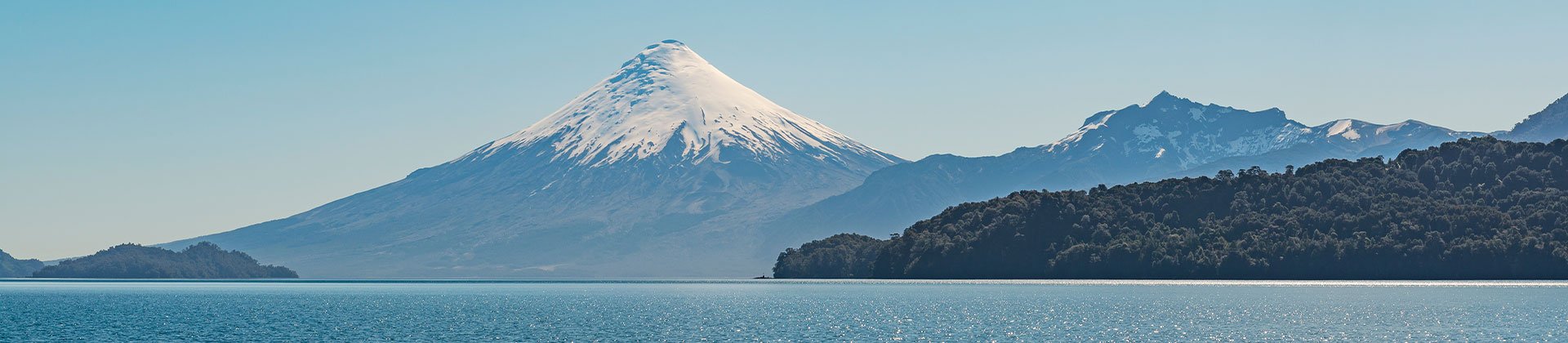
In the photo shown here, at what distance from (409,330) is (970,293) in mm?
87921

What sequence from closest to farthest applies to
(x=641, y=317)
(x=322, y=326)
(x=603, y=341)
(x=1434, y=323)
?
(x=603, y=341), (x=1434, y=323), (x=322, y=326), (x=641, y=317)

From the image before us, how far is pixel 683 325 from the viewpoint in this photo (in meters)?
117

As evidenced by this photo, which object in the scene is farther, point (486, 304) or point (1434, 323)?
point (486, 304)

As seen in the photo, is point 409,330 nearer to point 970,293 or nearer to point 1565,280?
point 970,293

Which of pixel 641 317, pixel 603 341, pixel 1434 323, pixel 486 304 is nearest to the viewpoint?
pixel 603 341

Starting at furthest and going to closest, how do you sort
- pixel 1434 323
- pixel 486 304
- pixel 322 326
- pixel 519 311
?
pixel 486 304
pixel 519 311
pixel 322 326
pixel 1434 323

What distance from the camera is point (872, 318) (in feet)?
408

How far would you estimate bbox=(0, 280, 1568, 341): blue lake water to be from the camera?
102 m

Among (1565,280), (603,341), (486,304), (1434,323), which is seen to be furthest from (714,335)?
(1565,280)

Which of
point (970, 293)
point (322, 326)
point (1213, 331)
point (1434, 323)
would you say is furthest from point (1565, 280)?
point (322, 326)

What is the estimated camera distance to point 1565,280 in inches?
7825

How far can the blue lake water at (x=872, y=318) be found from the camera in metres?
102

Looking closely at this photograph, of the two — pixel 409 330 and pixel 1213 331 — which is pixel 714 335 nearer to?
pixel 409 330

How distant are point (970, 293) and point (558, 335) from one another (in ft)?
293
